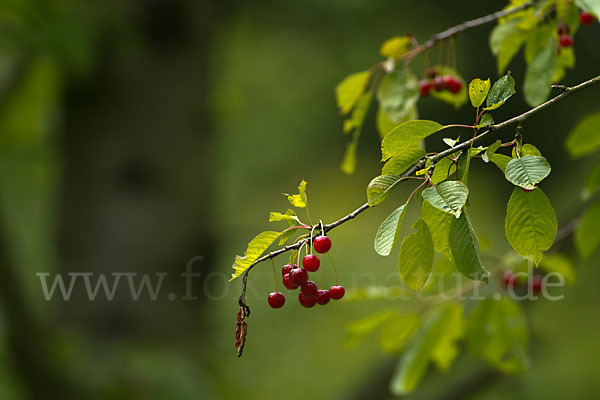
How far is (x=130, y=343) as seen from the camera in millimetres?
2875

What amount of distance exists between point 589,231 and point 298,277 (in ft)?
3.02

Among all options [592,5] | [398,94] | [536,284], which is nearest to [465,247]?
[592,5]

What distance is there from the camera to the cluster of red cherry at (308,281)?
2.74 ft

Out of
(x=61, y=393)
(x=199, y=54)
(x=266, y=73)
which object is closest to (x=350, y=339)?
(x=61, y=393)

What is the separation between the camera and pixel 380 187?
79 centimetres

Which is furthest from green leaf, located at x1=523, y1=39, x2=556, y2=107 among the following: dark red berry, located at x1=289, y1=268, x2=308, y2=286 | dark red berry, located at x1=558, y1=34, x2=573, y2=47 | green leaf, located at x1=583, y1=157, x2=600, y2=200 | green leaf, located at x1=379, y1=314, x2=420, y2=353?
green leaf, located at x1=379, y1=314, x2=420, y2=353

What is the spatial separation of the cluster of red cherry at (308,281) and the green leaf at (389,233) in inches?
2.8

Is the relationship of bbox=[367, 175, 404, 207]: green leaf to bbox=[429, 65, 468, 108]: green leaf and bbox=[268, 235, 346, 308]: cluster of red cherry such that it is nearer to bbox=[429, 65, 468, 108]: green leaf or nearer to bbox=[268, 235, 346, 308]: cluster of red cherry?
bbox=[268, 235, 346, 308]: cluster of red cherry

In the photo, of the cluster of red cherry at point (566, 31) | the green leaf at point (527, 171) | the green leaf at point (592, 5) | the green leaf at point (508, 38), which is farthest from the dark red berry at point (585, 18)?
the green leaf at point (527, 171)

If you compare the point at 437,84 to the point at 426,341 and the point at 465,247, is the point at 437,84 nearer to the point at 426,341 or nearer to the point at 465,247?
the point at 426,341

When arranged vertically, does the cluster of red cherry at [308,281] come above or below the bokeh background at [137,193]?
below

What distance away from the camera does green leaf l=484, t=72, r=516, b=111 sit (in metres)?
0.81

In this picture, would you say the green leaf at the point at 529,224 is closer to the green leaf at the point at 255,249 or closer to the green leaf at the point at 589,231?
the green leaf at the point at 255,249

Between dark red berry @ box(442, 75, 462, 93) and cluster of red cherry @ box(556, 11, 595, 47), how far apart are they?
10.7 inches
